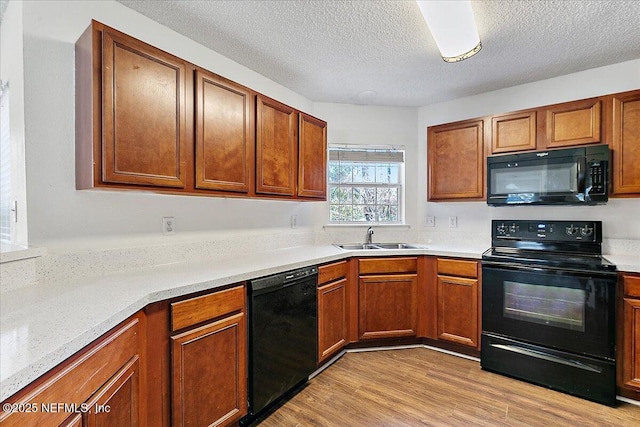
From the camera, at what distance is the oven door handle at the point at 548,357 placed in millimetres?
2039

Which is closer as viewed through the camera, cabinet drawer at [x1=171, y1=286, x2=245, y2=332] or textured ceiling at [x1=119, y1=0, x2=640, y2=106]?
cabinet drawer at [x1=171, y1=286, x2=245, y2=332]

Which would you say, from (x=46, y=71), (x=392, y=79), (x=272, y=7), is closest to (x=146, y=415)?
(x=46, y=71)

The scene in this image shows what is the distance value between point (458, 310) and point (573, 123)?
A: 5.66 ft

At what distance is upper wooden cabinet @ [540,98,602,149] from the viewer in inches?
89.7

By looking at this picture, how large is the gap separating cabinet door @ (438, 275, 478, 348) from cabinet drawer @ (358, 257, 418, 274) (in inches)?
10.2

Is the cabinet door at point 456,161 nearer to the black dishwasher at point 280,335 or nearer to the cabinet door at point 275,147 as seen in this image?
the cabinet door at point 275,147

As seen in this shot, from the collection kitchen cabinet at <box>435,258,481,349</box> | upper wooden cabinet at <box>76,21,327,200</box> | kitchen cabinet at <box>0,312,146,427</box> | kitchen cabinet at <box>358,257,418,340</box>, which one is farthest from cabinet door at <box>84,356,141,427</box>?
kitchen cabinet at <box>435,258,481,349</box>

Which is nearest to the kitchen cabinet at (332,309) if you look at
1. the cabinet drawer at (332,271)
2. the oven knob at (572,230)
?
the cabinet drawer at (332,271)

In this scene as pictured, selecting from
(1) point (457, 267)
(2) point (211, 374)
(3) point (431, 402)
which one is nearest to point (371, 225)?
(1) point (457, 267)

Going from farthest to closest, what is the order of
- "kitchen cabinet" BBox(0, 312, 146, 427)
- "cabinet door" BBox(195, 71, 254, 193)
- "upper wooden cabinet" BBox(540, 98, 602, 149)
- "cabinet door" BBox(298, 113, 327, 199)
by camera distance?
1. "cabinet door" BBox(298, 113, 327, 199)
2. "upper wooden cabinet" BBox(540, 98, 602, 149)
3. "cabinet door" BBox(195, 71, 254, 193)
4. "kitchen cabinet" BBox(0, 312, 146, 427)

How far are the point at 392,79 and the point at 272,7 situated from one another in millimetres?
1317

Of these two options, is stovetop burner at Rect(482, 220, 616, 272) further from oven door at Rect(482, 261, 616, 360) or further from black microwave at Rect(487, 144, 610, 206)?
black microwave at Rect(487, 144, 610, 206)

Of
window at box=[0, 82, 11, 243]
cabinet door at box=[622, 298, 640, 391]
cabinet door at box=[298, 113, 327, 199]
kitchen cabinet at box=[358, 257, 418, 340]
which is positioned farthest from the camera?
kitchen cabinet at box=[358, 257, 418, 340]

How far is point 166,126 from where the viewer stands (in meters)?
1.65
